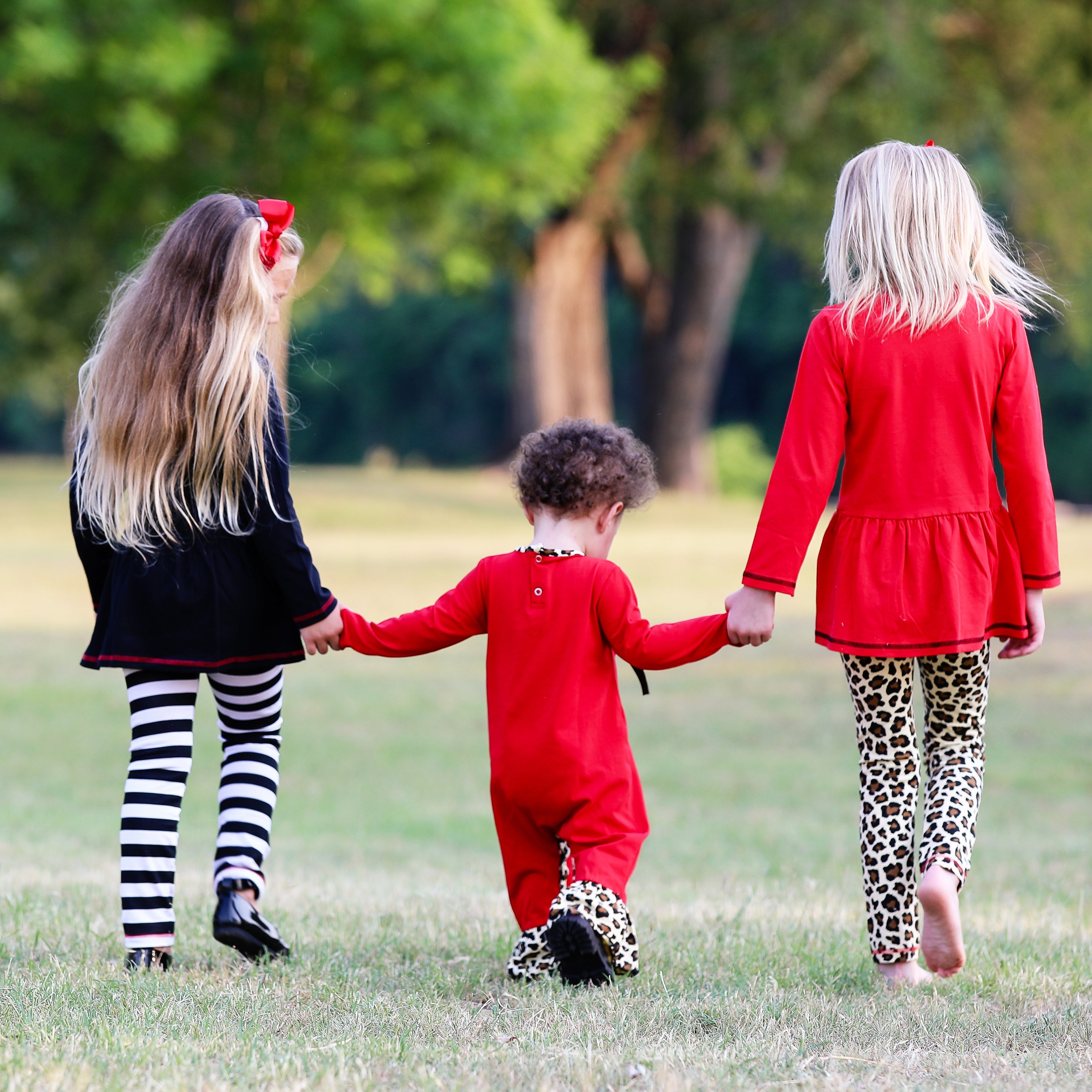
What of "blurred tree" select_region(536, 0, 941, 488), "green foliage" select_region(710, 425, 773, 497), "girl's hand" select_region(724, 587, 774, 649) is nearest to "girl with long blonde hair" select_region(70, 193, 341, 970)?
"girl's hand" select_region(724, 587, 774, 649)

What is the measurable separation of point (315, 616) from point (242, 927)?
2.64 ft

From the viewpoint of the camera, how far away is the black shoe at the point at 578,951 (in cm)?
342

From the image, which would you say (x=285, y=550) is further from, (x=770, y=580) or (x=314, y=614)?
(x=770, y=580)

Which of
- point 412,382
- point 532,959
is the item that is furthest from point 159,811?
point 412,382

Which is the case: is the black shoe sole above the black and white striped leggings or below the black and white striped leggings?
below

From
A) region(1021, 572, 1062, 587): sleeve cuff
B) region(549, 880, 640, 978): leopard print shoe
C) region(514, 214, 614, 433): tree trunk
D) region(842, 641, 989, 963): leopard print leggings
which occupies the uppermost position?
region(514, 214, 614, 433): tree trunk

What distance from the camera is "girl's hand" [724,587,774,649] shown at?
140 inches

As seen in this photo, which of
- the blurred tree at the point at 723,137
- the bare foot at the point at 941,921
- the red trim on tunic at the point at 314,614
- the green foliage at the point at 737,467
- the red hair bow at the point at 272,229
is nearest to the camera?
the bare foot at the point at 941,921

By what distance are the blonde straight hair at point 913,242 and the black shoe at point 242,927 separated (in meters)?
2.08

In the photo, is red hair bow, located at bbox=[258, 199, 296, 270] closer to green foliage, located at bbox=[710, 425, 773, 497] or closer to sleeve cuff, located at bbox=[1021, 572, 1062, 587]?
sleeve cuff, located at bbox=[1021, 572, 1062, 587]

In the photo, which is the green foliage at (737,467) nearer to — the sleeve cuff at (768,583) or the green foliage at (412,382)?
the green foliage at (412,382)

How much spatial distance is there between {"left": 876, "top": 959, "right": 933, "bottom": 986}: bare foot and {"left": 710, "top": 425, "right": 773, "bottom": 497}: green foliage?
3666 centimetres

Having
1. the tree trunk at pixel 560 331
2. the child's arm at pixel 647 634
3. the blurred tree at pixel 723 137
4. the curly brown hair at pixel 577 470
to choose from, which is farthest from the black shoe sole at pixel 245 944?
the tree trunk at pixel 560 331

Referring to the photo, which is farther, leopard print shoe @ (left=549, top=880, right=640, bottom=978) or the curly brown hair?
the curly brown hair
